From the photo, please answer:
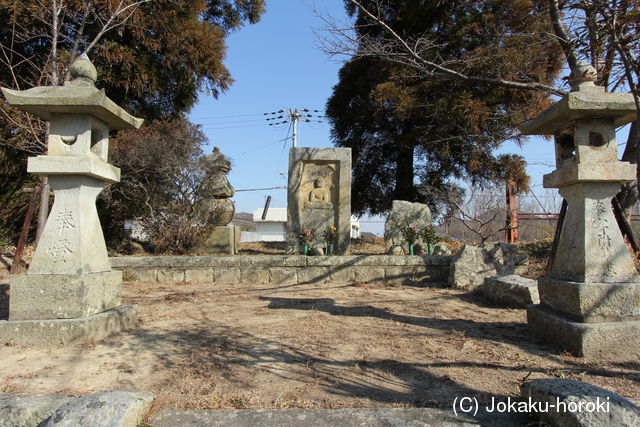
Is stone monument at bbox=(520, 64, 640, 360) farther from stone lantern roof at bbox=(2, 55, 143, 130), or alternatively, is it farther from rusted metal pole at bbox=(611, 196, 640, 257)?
stone lantern roof at bbox=(2, 55, 143, 130)

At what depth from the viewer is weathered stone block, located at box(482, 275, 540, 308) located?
480cm

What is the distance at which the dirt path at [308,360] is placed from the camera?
2510mm

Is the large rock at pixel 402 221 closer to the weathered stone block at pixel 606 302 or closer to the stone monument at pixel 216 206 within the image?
the stone monument at pixel 216 206

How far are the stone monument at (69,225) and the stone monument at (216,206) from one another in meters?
5.34

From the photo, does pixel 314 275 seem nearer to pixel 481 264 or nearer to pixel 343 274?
pixel 343 274

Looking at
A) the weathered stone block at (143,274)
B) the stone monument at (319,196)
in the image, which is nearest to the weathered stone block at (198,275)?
the weathered stone block at (143,274)

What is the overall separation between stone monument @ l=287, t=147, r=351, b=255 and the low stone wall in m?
1.50

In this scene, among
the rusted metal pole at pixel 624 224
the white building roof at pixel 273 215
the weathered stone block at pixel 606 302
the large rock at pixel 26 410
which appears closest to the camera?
the large rock at pixel 26 410

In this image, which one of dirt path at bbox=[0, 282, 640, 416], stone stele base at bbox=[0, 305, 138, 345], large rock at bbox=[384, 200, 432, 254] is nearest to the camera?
dirt path at bbox=[0, 282, 640, 416]

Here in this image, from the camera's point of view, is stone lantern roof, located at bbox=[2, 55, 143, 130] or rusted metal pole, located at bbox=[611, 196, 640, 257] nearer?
Result: stone lantern roof, located at bbox=[2, 55, 143, 130]

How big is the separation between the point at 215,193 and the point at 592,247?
7864 mm

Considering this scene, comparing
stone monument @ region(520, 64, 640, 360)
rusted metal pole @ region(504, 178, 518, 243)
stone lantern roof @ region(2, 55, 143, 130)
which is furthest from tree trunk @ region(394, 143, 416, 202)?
stone lantern roof @ region(2, 55, 143, 130)

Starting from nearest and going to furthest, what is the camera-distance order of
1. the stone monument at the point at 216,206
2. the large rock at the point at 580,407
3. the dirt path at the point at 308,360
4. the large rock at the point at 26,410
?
the large rock at the point at 580,407 → the large rock at the point at 26,410 → the dirt path at the point at 308,360 → the stone monument at the point at 216,206

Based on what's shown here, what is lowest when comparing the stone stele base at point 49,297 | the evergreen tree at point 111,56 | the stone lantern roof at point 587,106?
the stone stele base at point 49,297
